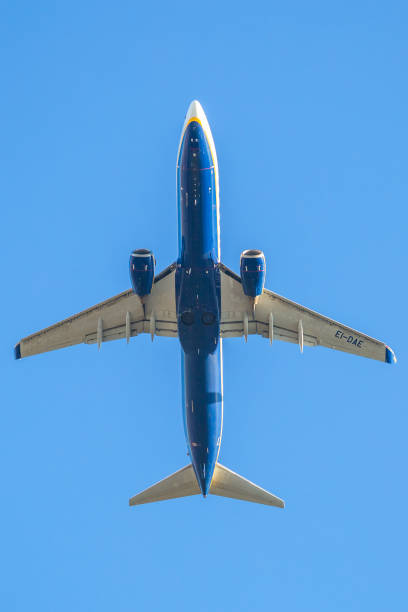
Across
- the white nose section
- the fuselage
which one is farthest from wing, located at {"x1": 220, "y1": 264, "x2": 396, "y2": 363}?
the white nose section

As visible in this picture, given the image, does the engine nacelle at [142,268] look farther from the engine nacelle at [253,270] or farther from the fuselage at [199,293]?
the engine nacelle at [253,270]

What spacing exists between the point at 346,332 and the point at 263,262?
591 cm

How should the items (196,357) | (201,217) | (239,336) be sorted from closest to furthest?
(201,217), (196,357), (239,336)

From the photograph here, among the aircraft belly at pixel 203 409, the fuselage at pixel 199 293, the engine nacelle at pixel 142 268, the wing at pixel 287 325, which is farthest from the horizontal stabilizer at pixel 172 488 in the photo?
the engine nacelle at pixel 142 268

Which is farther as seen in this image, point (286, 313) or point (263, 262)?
point (286, 313)

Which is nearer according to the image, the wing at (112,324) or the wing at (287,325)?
the wing at (287,325)

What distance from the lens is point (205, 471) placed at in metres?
41.8

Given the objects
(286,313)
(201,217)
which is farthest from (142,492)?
(201,217)

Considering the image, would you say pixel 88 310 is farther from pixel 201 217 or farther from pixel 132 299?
pixel 201 217

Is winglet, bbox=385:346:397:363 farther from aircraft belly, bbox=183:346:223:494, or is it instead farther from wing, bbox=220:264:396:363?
aircraft belly, bbox=183:346:223:494

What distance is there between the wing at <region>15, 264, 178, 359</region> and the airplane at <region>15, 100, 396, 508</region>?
0.05 meters

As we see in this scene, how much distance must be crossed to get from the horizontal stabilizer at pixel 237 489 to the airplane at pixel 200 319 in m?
0.05

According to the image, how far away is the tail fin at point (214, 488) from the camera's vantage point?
4309 cm

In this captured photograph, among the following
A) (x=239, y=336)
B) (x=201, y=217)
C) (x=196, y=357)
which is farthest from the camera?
(x=239, y=336)
